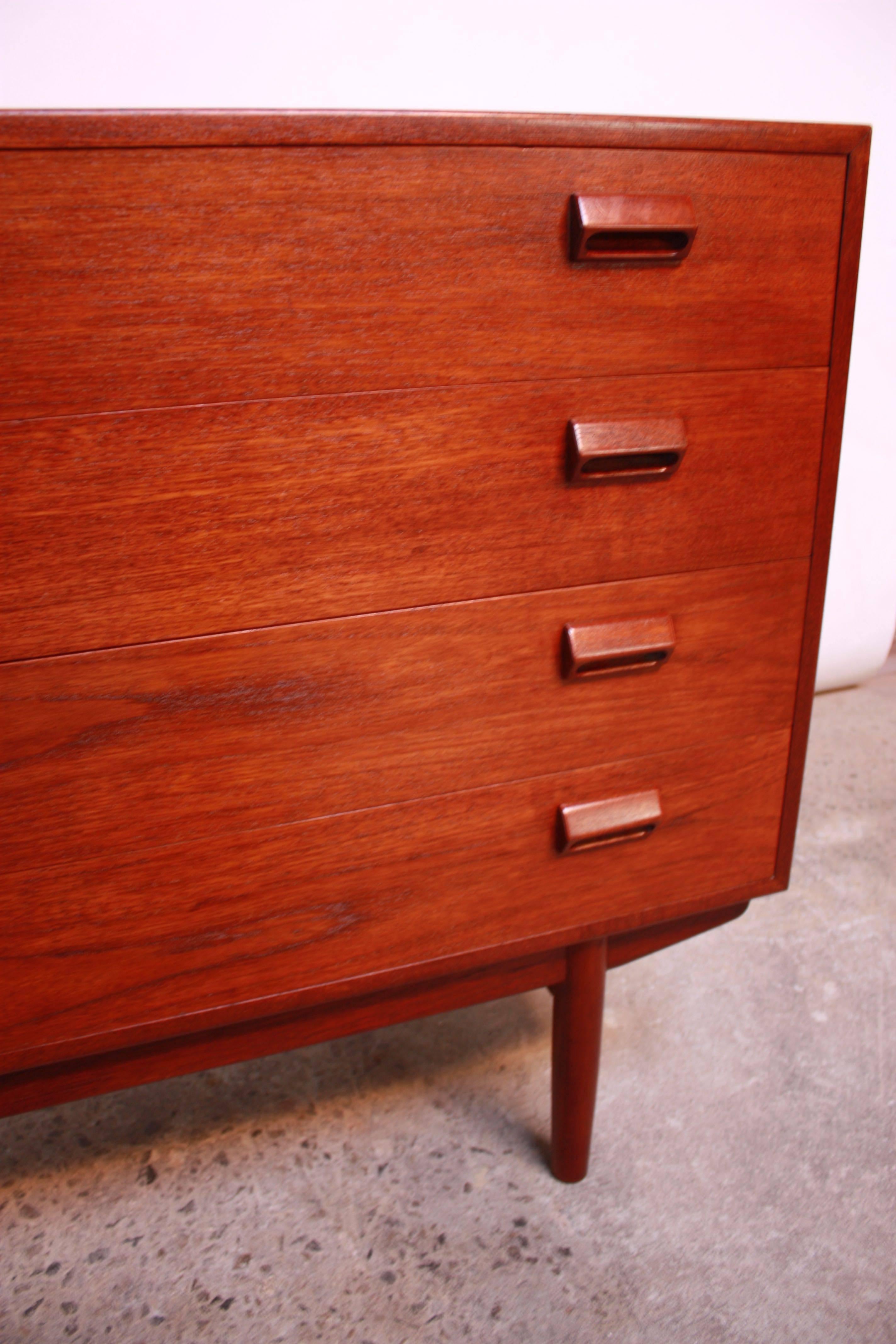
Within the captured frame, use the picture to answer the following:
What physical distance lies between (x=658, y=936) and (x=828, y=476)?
1.46 ft

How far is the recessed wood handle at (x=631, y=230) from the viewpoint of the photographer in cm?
64

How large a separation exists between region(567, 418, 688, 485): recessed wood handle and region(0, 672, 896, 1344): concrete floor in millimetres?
689

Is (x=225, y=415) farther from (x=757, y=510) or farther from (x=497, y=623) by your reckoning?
(x=757, y=510)

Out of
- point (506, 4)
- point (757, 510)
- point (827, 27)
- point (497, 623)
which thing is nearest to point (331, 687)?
point (497, 623)

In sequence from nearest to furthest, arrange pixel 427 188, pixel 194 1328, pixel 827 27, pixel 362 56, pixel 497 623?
1. pixel 427 188
2. pixel 497 623
3. pixel 194 1328
4. pixel 362 56
5. pixel 827 27

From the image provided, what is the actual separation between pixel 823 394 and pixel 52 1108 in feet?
3.47

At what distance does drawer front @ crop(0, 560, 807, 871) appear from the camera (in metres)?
0.65

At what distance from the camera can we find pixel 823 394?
2.47 ft

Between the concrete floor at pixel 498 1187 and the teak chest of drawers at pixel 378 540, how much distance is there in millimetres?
237

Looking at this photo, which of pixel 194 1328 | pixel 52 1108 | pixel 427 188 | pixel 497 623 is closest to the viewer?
pixel 427 188

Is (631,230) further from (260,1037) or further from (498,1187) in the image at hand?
(498,1187)

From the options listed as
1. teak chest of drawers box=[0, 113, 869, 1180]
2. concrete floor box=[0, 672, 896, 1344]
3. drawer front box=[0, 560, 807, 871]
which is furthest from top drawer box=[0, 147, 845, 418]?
concrete floor box=[0, 672, 896, 1344]

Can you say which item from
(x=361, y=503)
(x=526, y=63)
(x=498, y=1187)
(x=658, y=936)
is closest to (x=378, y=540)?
(x=361, y=503)

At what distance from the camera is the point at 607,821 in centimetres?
79
